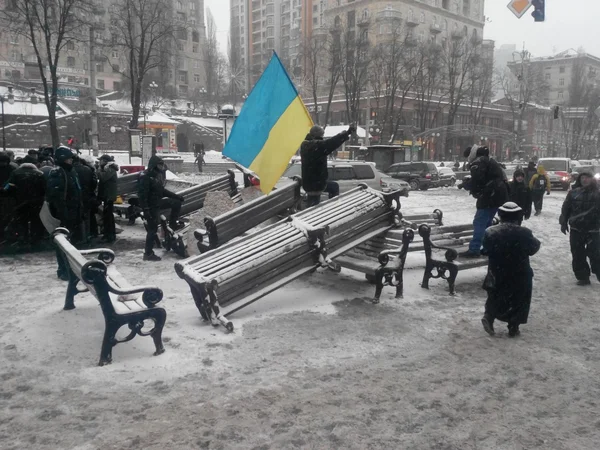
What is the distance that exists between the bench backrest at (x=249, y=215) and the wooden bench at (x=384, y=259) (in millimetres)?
1393

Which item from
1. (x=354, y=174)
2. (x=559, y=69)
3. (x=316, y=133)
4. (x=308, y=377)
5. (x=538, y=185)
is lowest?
(x=308, y=377)

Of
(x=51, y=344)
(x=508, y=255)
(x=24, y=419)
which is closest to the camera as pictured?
(x=24, y=419)

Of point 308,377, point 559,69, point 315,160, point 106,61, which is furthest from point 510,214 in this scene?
point 559,69

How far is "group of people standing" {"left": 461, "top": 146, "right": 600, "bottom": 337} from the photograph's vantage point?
18.6 feet

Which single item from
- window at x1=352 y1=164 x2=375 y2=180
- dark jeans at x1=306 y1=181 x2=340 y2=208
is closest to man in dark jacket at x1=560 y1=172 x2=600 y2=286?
dark jeans at x1=306 y1=181 x2=340 y2=208

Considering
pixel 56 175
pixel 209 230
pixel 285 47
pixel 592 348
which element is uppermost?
pixel 285 47

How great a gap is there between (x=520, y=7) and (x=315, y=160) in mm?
11035

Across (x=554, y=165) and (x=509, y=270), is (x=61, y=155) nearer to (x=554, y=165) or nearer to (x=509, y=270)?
(x=509, y=270)

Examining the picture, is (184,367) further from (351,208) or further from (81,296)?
(351,208)

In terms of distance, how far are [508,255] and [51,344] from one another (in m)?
4.71

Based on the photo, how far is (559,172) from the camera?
29.5 m

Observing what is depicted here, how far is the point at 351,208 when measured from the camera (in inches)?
281

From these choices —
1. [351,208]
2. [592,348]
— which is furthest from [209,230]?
[592,348]

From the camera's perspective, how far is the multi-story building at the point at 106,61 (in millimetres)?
69788
